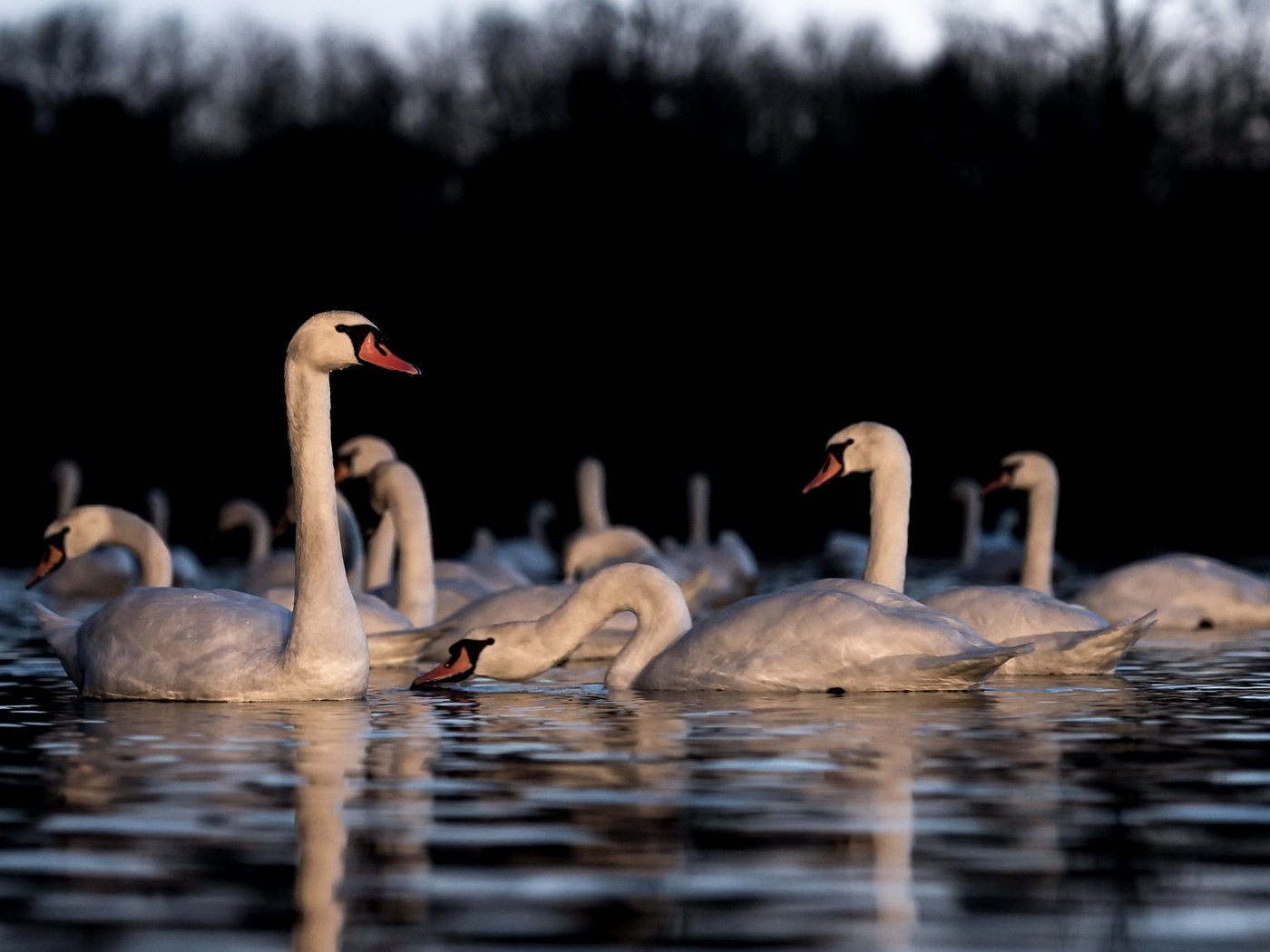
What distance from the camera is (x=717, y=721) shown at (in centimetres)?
995

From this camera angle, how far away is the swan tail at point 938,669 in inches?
421

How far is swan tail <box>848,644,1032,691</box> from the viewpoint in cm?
1070

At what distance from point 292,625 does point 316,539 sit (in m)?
0.37

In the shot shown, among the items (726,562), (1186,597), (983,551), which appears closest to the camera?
(1186,597)

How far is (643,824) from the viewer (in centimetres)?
699

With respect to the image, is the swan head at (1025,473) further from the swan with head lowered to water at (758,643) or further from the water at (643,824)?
the water at (643,824)

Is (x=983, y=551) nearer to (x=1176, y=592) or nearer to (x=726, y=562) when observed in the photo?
(x=726, y=562)

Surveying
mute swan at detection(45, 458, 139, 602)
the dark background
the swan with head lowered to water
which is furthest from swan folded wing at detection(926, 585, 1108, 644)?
the dark background

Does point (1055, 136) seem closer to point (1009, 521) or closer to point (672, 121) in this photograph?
point (672, 121)

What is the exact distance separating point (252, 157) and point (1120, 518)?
2500 centimetres

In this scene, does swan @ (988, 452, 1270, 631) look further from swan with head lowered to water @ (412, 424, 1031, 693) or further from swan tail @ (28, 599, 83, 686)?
swan tail @ (28, 599, 83, 686)

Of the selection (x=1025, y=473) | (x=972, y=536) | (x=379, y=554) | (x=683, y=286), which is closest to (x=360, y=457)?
(x=379, y=554)

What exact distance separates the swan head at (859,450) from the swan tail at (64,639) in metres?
3.76

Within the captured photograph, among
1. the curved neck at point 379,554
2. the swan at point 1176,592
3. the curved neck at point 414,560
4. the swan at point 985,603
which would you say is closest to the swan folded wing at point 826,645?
the swan at point 985,603
